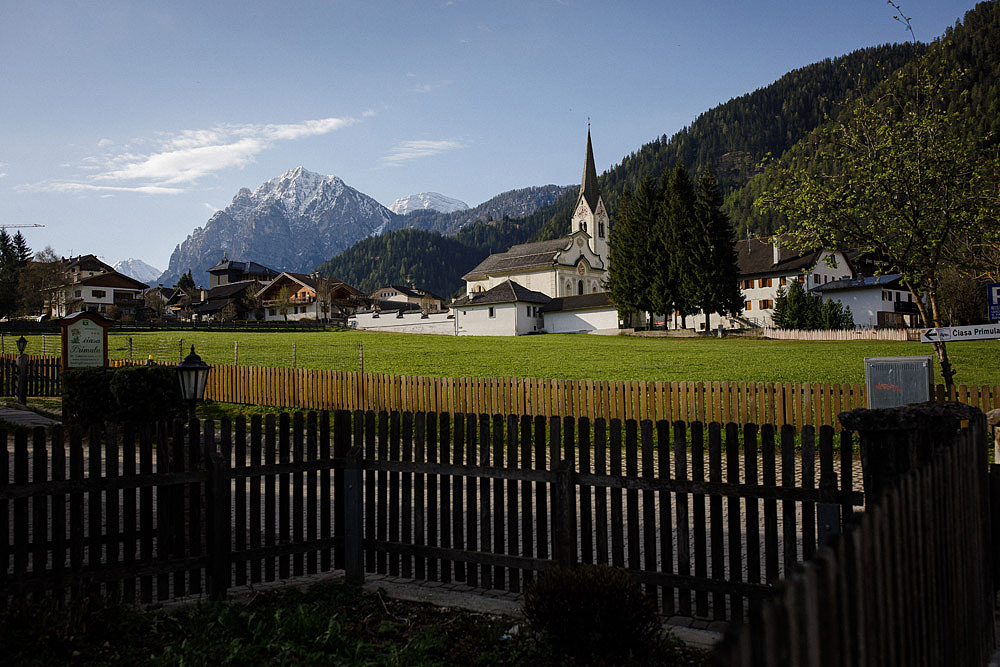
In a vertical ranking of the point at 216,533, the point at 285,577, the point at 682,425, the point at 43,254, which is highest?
the point at 43,254

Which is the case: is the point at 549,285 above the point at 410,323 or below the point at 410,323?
above

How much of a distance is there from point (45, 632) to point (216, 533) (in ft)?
4.56

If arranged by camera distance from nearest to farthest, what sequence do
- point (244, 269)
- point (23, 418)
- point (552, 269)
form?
1. point (23, 418)
2. point (552, 269)
3. point (244, 269)

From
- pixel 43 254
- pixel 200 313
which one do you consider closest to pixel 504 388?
pixel 43 254

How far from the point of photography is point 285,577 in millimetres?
6023

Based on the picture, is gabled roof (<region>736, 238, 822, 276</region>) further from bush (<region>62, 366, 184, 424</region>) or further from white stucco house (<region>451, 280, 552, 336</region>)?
bush (<region>62, 366, 184, 424</region>)

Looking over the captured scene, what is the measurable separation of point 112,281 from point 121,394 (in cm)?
9700

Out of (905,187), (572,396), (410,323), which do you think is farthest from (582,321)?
(905,187)

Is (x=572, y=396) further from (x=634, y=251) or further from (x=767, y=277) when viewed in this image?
(x=767, y=277)

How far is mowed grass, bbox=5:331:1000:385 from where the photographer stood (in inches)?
968

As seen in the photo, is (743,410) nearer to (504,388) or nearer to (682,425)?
(504,388)

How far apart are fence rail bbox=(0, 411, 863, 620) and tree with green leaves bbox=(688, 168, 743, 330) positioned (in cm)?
4951


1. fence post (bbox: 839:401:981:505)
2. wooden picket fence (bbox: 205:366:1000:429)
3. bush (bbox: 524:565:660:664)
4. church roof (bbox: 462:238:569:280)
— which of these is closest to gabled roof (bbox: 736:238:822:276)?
church roof (bbox: 462:238:569:280)

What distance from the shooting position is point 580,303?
221 ft
